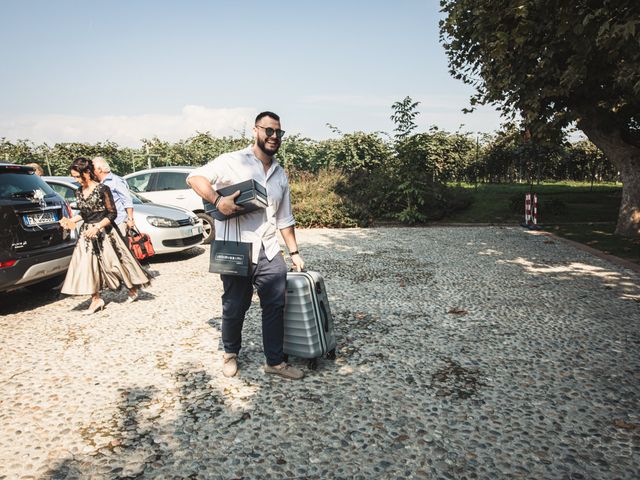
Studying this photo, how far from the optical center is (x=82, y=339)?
4312 mm

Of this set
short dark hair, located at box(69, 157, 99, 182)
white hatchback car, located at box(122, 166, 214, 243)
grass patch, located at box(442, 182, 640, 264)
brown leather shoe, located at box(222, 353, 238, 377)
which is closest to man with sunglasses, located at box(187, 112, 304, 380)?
brown leather shoe, located at box(222, 353, 238, 377)

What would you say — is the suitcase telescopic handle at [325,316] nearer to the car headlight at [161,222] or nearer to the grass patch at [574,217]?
the car headlight at [161,222]

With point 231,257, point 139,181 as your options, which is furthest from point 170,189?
point 231,257

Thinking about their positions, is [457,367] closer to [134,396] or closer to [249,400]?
[249,400]

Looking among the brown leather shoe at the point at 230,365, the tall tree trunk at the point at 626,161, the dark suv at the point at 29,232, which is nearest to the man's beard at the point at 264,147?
the brown leather shoe at the point at 230,365

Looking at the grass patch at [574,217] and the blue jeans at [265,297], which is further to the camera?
the grass patch at [574,217]

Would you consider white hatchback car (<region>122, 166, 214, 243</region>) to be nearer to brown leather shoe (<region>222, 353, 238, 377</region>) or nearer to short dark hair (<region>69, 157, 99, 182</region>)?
short dark hair (<region>69, 157, 99, 182</region>)

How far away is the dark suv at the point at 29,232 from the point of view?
15.5 ft

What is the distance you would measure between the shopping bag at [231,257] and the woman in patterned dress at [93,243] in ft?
9.02

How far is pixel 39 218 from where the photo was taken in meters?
A: 5.20

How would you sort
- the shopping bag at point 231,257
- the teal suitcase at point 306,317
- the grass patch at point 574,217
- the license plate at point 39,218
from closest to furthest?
the shopping bag at point 231,257 < the teal suitcase at point 306,317 < the license plate at point 39,218 < the grass patch at point 574,217

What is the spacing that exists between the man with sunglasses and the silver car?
16.8 ft

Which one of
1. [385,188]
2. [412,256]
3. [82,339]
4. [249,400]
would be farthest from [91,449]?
[385,188]

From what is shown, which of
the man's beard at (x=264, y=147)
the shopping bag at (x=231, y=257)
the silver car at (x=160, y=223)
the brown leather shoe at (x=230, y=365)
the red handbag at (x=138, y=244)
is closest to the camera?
the shopping bag at (x=231, y=257)
